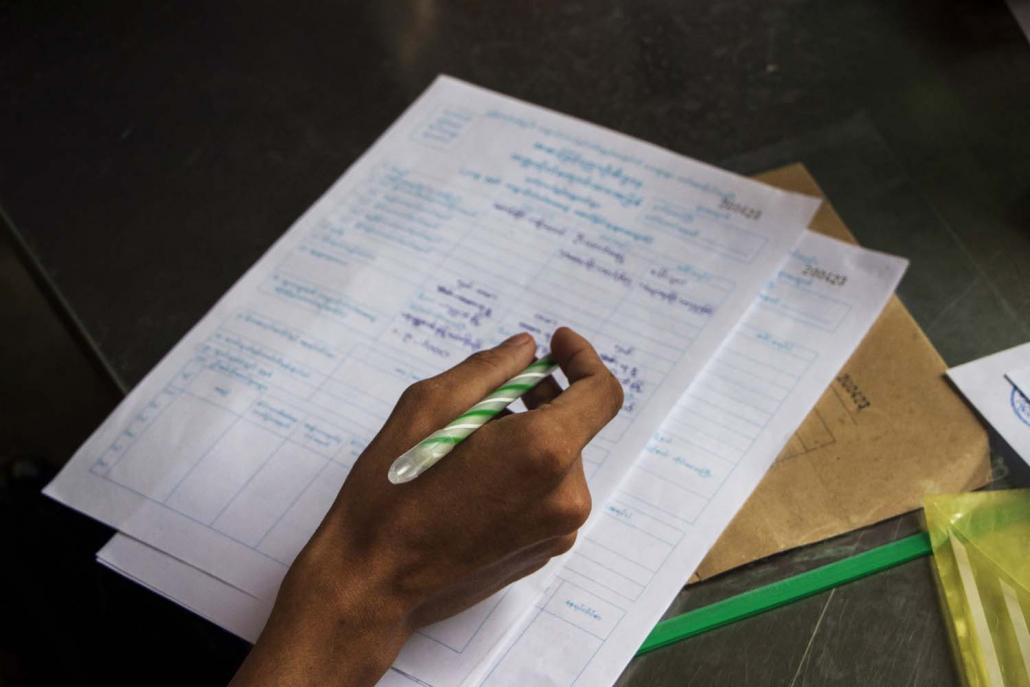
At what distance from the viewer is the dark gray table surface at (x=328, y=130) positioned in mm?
722

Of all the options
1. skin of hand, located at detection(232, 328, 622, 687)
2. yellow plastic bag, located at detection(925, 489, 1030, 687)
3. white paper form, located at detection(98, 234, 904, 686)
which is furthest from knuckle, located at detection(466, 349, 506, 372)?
yellow plastic bag, located at detection(925, 489, 1030, 687)

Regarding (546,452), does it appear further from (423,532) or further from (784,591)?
(784,591)

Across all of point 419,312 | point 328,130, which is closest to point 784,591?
point 419,312

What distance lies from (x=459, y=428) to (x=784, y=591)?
0.22 m

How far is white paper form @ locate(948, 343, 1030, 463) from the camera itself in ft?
1.97

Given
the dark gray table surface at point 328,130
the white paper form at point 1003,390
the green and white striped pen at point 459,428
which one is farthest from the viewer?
the dark gray table surface at point 328,130

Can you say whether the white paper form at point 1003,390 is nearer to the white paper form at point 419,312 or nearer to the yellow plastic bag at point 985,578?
the yellow plastic bag at point 985,578

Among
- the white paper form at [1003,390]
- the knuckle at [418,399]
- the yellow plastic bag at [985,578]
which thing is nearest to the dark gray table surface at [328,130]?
the white paper form at [1003,390]

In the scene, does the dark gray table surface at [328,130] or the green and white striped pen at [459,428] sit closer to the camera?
the green and white striped pen at [459,428]

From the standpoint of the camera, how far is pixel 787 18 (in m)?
0.87

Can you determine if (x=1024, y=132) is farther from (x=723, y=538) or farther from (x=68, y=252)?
(x=68, y=252)

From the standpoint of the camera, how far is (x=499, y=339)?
67 cm

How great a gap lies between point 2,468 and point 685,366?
2.30ft

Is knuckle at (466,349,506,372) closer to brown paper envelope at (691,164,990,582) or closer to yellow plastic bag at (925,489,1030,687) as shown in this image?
brown paper envelope at (691,164,990,582)
